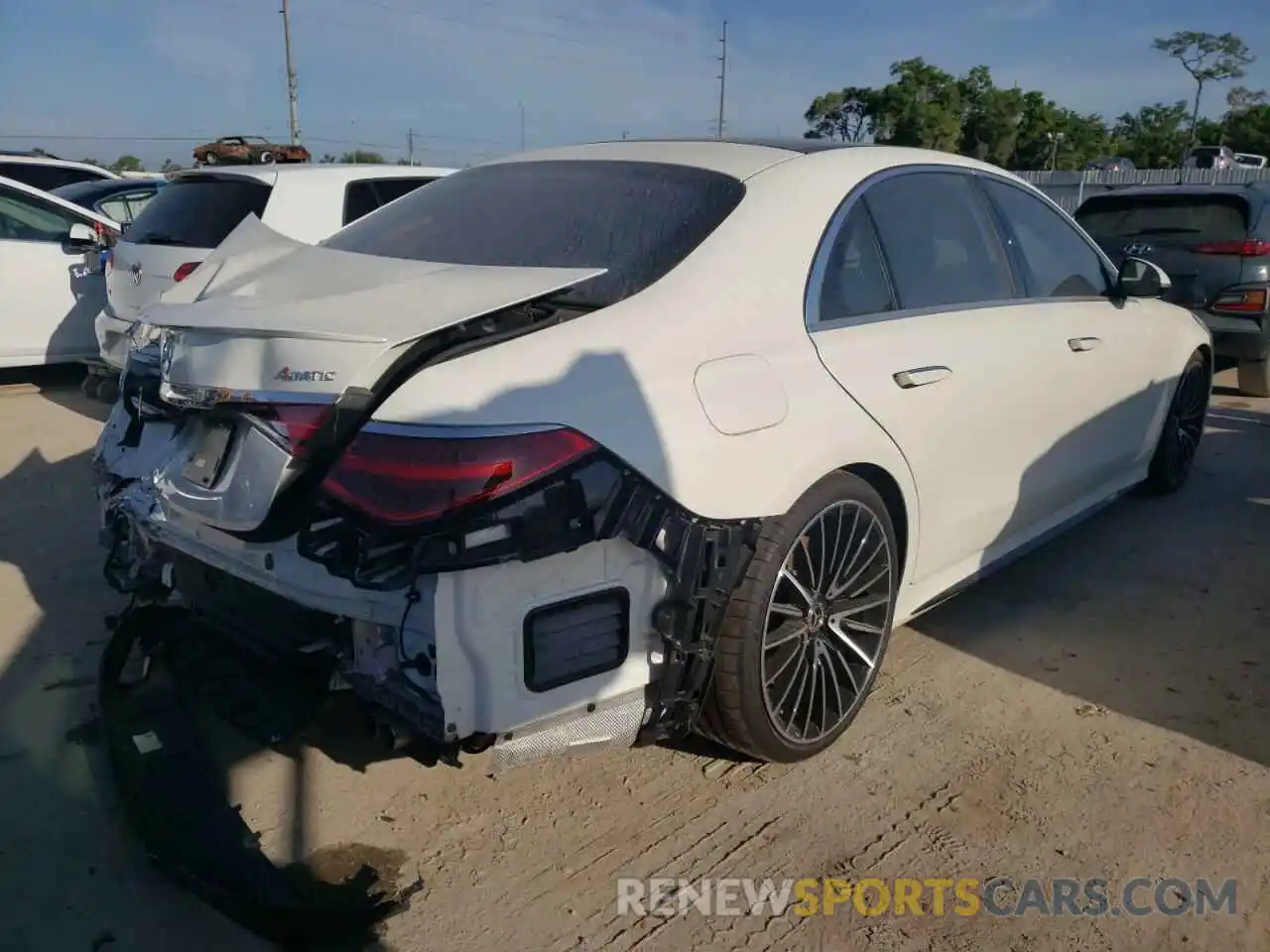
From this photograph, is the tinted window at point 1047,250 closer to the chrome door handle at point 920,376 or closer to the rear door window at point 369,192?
the chrome door handle at point 920,376

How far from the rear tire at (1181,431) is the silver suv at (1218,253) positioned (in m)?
1.82

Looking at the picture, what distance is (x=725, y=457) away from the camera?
7.68 feet

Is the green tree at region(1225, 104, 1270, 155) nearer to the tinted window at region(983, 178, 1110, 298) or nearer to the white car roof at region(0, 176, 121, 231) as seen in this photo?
the tinted window at region(983, 178, 1110, 298)

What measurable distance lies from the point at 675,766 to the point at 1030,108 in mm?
59702

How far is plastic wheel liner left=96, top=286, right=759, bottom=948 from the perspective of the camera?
2.13 m

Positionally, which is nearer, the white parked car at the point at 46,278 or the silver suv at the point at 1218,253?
the silver suv at the point at 1218,253

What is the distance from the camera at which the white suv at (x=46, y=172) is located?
11.4 metres

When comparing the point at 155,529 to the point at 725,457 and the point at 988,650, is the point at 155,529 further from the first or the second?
the point at 988,650

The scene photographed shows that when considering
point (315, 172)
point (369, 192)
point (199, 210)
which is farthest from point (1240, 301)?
point (199, 210)

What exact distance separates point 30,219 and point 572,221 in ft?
21.8

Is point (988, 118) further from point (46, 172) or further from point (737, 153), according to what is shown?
point (737, 153)

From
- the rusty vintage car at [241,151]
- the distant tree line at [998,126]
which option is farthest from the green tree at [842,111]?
the rusty vintage car at [241,151]

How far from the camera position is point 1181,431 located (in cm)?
509

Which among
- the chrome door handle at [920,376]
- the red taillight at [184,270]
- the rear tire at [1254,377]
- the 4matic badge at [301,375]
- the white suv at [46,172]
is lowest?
the rear tire at [1254,377]
